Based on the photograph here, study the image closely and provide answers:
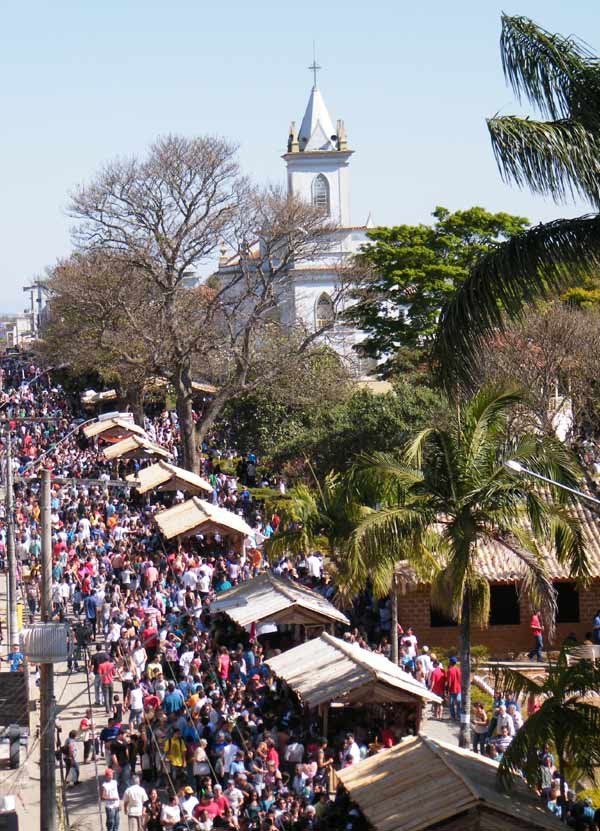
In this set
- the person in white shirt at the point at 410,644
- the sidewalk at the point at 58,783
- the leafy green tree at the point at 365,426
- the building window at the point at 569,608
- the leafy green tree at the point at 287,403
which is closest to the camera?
the sidewalk at the point at 58,783

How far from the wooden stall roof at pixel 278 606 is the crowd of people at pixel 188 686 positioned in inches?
25.2

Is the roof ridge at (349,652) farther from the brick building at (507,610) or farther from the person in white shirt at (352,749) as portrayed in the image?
the brick building at (507,610)

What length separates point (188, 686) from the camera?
21.2 m

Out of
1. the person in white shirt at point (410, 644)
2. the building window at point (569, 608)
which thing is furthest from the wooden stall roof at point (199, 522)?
the building window at point (569, 608)

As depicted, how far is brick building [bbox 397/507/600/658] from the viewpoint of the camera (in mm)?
27359

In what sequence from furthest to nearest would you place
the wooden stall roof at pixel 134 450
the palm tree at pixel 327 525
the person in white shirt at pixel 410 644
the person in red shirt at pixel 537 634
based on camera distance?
the wooden stall roof at pixel 134 450 → the person in red shirt at pixel 537 634 → the person in white shirt at pixel 410 644 → the palm tree at pixel 327 525

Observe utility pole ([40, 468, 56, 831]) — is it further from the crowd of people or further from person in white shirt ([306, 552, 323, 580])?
person in white shirt ([306, 552, 323, 580])

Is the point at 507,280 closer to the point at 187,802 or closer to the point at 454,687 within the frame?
the point at 187,802

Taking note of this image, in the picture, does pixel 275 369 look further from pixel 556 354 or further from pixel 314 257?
pixel 556 354

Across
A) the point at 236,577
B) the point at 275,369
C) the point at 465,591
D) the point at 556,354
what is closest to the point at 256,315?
the point at 275,369

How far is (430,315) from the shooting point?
2125 inches

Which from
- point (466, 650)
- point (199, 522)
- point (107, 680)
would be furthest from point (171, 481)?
point (466, 650)

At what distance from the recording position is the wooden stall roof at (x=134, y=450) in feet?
133

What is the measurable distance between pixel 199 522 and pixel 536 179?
20000 millimetres
